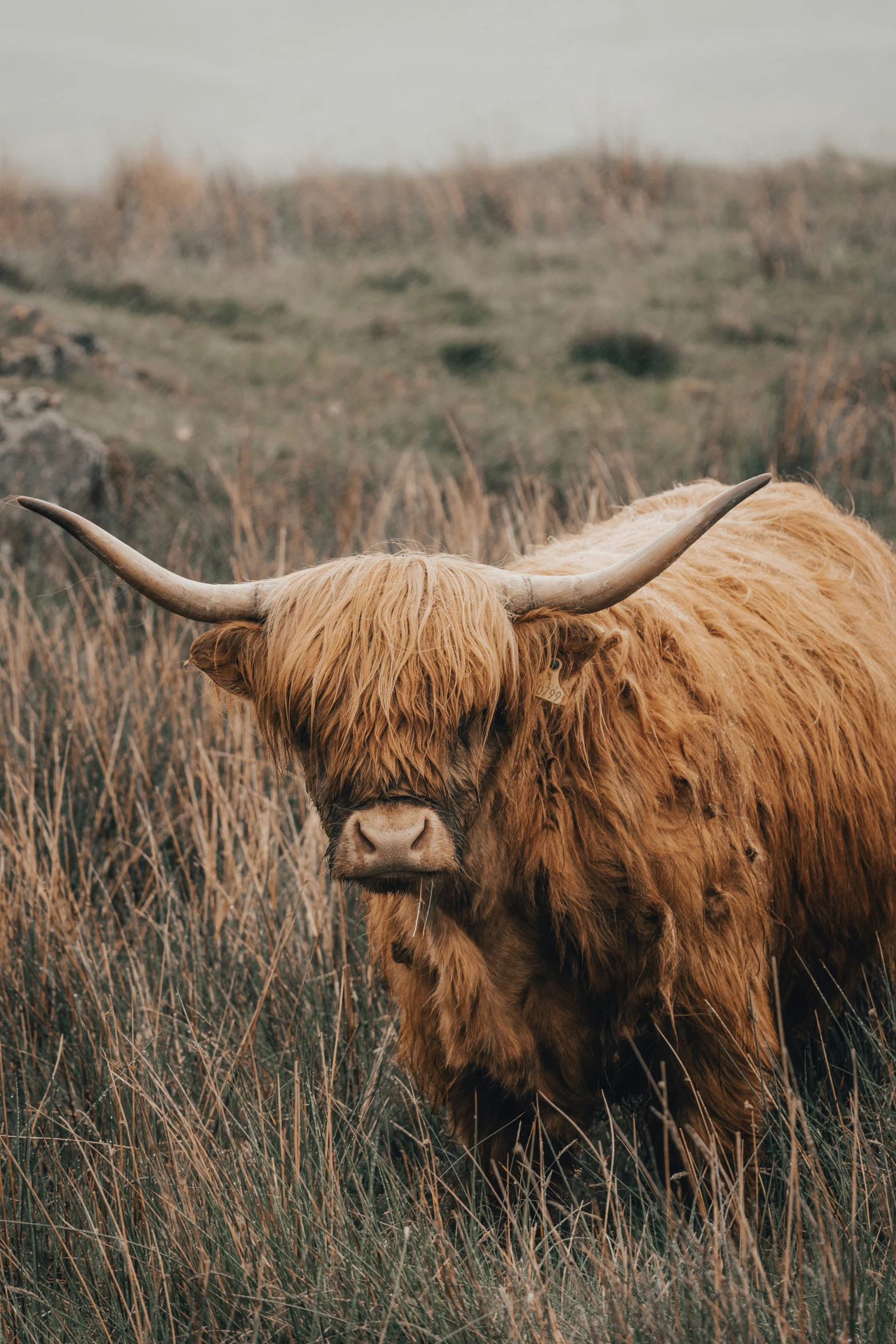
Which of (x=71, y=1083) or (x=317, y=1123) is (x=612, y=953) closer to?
(x=317, y=1123)

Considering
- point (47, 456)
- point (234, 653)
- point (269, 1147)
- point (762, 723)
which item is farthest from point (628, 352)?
point (269, 1147)

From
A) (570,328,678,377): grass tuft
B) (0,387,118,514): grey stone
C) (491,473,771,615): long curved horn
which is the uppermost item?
(570,328,678,377): grass tuft

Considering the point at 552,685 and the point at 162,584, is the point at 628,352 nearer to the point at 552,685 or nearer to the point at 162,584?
the point at 552,685

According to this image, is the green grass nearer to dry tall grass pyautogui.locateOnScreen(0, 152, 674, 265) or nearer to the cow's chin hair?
the cow's chin hair

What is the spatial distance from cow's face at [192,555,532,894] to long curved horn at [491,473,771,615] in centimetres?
5

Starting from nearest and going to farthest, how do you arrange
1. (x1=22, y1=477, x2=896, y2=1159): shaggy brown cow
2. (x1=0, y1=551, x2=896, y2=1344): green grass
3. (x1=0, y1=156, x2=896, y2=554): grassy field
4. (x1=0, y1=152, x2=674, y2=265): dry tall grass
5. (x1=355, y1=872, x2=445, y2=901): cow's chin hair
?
(x1=0, y1=551, x2=896, y2=1344): green grass → (x1=355, y1=872, x2=445, y2=901): cow's chin hair → (x1=22, y1=477, x2=896, y2=1159): shaggy brown cow → (x1=0, y1=156, x2=896, y2=554): grassy field → (x1=0, y1=152, x2=674, y2=265): dry tall grass

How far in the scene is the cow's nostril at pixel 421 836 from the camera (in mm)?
1952

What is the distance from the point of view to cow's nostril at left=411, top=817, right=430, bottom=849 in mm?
1952

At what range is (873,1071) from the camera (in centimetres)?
276

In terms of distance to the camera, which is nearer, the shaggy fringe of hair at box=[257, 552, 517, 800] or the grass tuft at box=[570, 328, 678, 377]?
the shaggy fringe of hair at box=[257, 552, 517, 800]

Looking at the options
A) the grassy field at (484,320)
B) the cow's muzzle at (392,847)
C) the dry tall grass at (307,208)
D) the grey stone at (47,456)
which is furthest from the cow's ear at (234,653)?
the dry tall grass at (307,208)

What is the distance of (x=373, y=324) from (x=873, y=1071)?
1061cm

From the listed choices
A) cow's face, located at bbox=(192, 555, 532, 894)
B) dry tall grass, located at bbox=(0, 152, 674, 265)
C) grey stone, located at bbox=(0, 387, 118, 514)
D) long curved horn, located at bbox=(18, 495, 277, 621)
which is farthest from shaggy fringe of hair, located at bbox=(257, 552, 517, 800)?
dry tall grass, located at bbox=(0, 152, 674, 265)

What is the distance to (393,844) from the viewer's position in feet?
6.34
